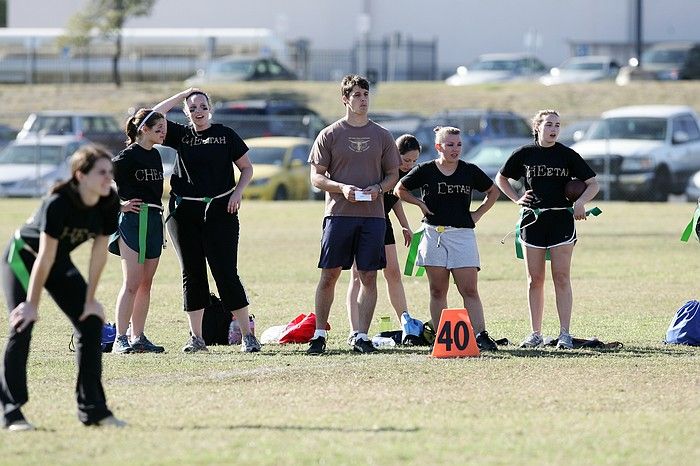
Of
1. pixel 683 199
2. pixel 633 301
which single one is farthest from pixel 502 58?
pixel 633 301

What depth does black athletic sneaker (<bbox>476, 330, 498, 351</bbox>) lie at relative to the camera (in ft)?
34.7

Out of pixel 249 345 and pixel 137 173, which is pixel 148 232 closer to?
pixel 137 173

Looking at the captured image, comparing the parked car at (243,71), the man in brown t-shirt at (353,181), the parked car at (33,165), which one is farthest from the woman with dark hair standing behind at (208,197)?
the parked car at (243,71)

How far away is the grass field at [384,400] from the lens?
6984 millimetres

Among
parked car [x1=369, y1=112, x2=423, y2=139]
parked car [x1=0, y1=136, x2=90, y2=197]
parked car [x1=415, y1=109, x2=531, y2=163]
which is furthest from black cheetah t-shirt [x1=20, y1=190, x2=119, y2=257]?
parked car [x1=415, y1=109, x2=531, y2=163]

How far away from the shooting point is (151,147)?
34.7ft

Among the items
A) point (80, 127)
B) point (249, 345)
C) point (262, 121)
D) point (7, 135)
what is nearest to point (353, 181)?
point (249, 345)

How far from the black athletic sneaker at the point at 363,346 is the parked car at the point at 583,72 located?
38.5 meters

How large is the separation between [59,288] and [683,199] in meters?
24.7

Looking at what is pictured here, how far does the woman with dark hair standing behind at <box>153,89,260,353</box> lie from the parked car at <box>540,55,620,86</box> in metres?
38.6

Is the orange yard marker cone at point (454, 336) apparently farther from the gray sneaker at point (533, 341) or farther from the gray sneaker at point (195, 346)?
the gray sneaker at point (195, 346)

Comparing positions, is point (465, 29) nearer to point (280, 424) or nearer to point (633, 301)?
point (633, 301)

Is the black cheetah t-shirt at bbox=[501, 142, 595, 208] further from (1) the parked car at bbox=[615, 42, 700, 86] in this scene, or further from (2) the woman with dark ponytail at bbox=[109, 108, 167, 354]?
(1) the parked car at bbox=[615, 42, 700, 86]

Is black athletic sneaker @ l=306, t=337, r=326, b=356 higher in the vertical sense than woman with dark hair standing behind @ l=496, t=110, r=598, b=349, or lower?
lower
